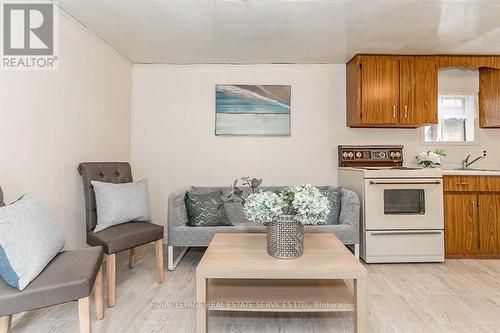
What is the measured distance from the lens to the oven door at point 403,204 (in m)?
2.96

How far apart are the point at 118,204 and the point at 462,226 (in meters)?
3.48

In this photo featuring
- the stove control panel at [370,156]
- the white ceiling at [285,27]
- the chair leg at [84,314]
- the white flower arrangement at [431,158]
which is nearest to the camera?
the chair leg at [84,314]

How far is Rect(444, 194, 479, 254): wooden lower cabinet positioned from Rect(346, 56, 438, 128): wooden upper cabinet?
0.97 metres

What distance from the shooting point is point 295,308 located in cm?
164

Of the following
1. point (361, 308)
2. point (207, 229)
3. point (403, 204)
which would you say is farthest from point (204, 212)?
point (403, 204)

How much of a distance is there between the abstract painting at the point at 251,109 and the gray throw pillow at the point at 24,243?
238cm

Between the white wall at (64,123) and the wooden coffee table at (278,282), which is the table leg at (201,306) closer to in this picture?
the wooden coffee table at (278,282)

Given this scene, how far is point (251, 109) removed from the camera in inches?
145

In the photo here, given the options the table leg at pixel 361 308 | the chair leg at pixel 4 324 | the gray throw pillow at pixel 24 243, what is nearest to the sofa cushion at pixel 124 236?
the gray throw pillow at pixel 24 243

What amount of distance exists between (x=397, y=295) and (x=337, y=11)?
7.69ft

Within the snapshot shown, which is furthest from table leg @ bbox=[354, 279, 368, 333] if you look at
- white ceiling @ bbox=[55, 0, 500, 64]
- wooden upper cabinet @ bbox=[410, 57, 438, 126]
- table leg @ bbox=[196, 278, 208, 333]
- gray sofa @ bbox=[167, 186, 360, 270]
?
wooden upper cabinet @ bbox=[410, 57, 438, 126]

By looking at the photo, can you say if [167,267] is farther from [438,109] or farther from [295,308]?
[438,109]

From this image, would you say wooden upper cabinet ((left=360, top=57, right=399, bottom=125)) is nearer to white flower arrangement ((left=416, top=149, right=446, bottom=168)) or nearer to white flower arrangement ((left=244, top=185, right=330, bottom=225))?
white flower arrangement ((left=416, top=149, right=446, bottom=168))

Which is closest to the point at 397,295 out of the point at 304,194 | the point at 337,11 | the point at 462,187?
the point at 304,194
